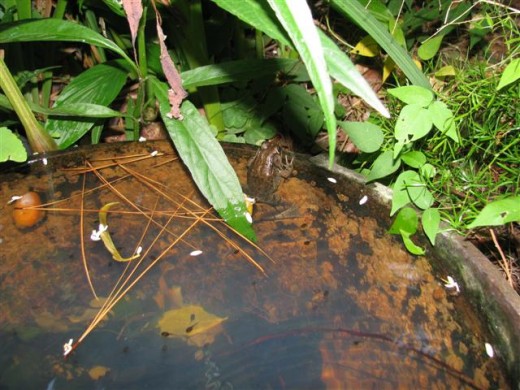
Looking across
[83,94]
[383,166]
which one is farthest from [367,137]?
[83,94]

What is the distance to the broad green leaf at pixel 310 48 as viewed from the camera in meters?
0.72

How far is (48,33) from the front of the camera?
1459 millimetres

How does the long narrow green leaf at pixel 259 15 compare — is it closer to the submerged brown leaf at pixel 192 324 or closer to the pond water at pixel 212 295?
the pond water at pixel 212 295

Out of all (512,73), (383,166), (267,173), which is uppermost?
(512,73)

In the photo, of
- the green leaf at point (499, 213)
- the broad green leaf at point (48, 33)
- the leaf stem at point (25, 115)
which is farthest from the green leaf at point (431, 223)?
the leaf stem at point (25, 115)

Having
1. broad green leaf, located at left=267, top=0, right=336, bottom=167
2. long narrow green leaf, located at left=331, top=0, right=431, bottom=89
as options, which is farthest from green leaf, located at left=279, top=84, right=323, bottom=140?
broad green leaf, located at left=267, top=0, right=336, bottom=167

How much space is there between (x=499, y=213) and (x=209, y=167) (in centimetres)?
82

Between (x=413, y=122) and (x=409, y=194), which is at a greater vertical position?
(x=413, y=122)

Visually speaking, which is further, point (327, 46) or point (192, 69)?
point (192, 69)

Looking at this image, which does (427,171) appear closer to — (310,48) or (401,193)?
(401,193)

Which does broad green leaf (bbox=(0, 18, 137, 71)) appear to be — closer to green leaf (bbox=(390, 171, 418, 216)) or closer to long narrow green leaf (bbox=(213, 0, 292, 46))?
long narrow green leaf (bbox=(213, 0, 292, 46))

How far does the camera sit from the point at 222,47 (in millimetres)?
2057

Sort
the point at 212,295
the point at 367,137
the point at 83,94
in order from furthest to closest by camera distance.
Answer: the point at 83,94 → the point at 367,137 → the point at 212,295

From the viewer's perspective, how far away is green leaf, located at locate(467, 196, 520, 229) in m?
1.21
